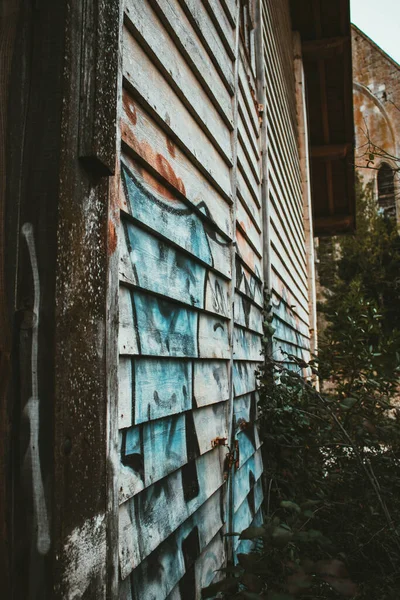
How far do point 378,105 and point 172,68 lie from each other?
23.6 metres

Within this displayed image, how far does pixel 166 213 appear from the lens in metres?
1.65

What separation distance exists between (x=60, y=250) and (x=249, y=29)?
3604 mm

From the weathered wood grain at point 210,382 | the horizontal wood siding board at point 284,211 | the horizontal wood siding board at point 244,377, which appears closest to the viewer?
the weathered wood grain at point 210,382

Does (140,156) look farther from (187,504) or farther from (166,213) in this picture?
(187,504)

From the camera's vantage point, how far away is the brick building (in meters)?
21.6

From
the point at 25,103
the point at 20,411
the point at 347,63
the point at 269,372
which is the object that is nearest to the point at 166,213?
the point at 25,103

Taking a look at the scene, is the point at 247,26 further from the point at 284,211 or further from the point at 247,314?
the point at 247,314

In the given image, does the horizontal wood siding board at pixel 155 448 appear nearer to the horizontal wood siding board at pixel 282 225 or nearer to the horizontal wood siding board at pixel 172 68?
the horizontal wood siding board at pixel 172 68

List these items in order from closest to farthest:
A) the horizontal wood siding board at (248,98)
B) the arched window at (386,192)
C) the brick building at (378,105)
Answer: the horizontal wood siding board at (248,98)
the arched window at (386,192)
the brick building at (378,105)

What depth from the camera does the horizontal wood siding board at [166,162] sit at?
4.64 feet

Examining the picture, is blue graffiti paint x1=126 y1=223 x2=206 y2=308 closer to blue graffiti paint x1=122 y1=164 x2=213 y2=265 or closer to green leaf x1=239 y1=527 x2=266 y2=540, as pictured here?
blue graffiti paint x1=122 y1=164 x2=213 y2=265

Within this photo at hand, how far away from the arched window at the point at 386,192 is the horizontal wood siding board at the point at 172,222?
20.1 metres

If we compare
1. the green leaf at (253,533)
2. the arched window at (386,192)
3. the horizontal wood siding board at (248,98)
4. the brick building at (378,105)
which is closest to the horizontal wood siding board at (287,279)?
the horizontal wood siding board at (248,98)

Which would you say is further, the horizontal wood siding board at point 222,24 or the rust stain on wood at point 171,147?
the horizontal wood siding board at point 222,24
